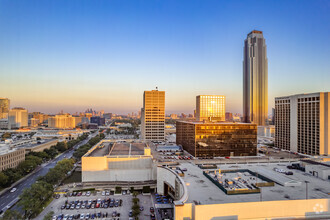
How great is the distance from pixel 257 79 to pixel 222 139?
367ft

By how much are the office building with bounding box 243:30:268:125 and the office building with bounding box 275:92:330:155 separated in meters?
82.9

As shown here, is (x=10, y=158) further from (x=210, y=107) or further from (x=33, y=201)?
(x=210, y=107)

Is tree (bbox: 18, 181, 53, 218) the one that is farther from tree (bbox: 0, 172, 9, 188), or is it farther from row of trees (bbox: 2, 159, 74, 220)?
tree (bbox: 0, 172, 9, 188)

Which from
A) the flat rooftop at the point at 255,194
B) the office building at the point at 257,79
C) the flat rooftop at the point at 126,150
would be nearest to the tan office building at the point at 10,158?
the flat rooftop at the point at 126,150

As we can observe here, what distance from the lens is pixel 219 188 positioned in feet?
85.8

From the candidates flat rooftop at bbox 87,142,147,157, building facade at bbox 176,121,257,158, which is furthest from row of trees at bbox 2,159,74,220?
building facade at bbox 176,121,257,158

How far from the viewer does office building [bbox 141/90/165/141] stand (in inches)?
3157

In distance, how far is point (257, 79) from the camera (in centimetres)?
14588

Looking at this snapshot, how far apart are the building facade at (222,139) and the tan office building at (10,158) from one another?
42947mm

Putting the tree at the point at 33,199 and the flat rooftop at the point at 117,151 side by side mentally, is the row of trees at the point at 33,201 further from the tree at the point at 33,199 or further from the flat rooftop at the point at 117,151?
the flat rooftop at the point at 117,151

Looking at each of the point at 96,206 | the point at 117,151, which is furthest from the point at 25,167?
the point at 96,206

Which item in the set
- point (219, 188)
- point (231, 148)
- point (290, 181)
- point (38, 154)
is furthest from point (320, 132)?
point (38, 154)

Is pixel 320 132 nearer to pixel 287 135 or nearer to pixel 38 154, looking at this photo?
pixel 287 135

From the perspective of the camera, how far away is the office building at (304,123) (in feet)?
173
